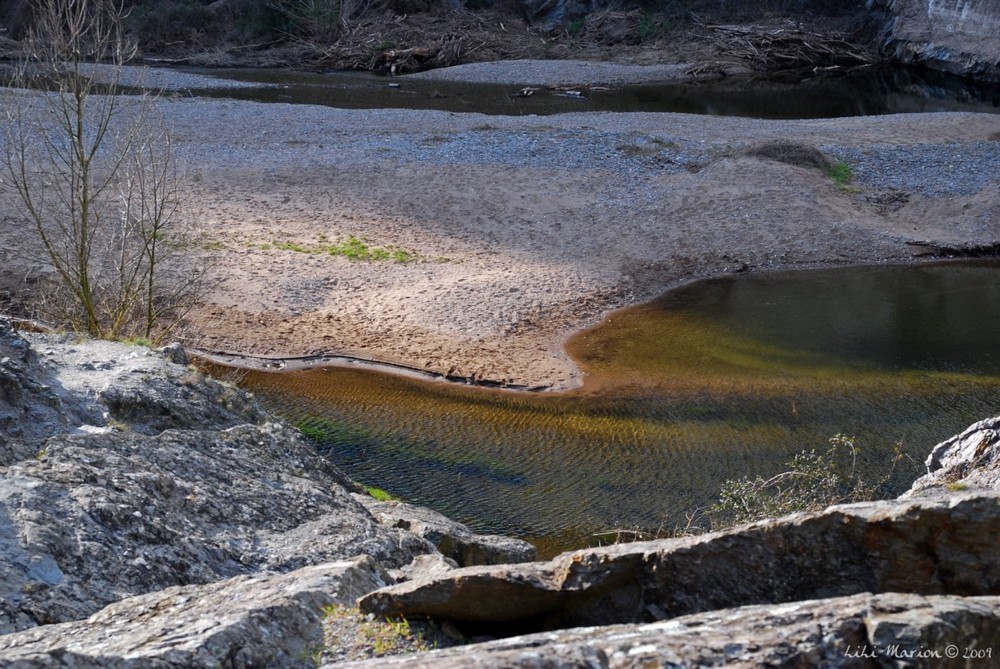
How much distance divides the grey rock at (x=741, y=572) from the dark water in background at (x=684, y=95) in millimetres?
24792

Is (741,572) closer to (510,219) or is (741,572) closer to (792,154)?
(510,219)

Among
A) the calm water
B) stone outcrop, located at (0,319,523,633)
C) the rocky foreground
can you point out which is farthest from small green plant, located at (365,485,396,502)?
the rocky foreground

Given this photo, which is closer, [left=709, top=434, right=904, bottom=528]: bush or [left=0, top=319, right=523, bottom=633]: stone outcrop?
[left=0, top=319, right=523, bottom=633]: stone outcrop

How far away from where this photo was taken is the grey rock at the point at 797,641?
2.73 m

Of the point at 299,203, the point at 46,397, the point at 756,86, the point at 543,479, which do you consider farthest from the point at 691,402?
the point at 756,86

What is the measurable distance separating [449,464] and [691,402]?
116 inches

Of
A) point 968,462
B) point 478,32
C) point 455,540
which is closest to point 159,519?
point 455,540

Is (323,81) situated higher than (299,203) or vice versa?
(323,81)

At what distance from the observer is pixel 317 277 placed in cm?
1436

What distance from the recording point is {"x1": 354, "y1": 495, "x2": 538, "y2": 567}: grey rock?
6.30 metres

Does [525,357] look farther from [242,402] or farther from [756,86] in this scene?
[756,86]

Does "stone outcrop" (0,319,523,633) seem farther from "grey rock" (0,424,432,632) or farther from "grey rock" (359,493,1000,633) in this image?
"grey rock" (359,493,1000,633)

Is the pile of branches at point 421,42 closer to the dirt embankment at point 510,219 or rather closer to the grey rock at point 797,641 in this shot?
the dirt embankment at point 510,219

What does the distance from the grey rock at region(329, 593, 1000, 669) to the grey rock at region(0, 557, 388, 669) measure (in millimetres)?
772
